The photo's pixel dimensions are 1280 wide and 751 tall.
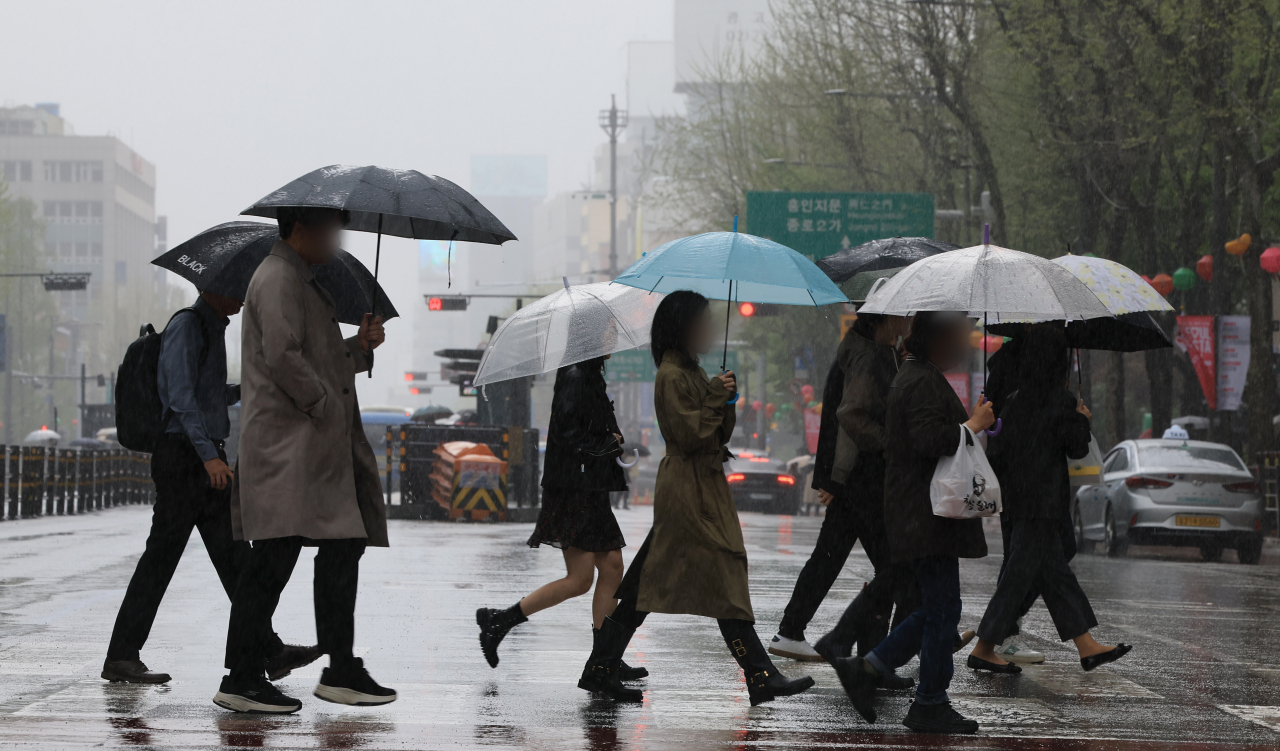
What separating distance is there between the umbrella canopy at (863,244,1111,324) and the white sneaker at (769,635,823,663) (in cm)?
189

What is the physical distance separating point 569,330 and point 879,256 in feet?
5.79

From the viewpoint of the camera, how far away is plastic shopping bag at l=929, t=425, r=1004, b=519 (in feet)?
21.1

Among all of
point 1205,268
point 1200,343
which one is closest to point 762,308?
point 1200,343

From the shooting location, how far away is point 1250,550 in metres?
19.8

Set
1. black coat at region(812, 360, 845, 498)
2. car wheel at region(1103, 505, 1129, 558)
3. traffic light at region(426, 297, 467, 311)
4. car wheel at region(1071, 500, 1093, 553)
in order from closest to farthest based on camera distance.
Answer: black coat at region(812, 360, 845, 498) < car wheel at region(1103, 505, 1129, 558) < car wheel at region(1071, 500, 1093, 553) < traffic light at region(426, 297, 467, 311)

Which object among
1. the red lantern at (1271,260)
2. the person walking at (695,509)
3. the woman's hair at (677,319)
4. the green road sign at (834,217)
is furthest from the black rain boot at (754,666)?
the green road sign at (834,217)

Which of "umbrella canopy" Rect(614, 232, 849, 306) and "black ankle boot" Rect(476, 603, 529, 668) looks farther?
"black ankle boot" Rect(476, 603, 529, 668)

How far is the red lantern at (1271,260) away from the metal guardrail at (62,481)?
1849 centimetres

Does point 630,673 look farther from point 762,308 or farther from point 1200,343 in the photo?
point 1200,343

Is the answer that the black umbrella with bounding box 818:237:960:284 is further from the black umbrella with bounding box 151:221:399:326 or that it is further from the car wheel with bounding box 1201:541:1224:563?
the car wheel with bounding box 1201:541:1224:563

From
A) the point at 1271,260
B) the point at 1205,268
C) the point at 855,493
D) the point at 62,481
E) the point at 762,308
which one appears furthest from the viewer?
the point at 62,481

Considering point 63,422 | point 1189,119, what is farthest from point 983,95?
point 63,422

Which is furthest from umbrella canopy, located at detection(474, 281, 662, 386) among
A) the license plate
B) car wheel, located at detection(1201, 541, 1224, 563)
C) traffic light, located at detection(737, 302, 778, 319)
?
car wheel, located at detection(1201, 541, 1224, 563)

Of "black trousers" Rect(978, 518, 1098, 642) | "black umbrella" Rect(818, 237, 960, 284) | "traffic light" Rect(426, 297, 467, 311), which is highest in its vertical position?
"traffic light" Rect(426, 297, 467, 311)
